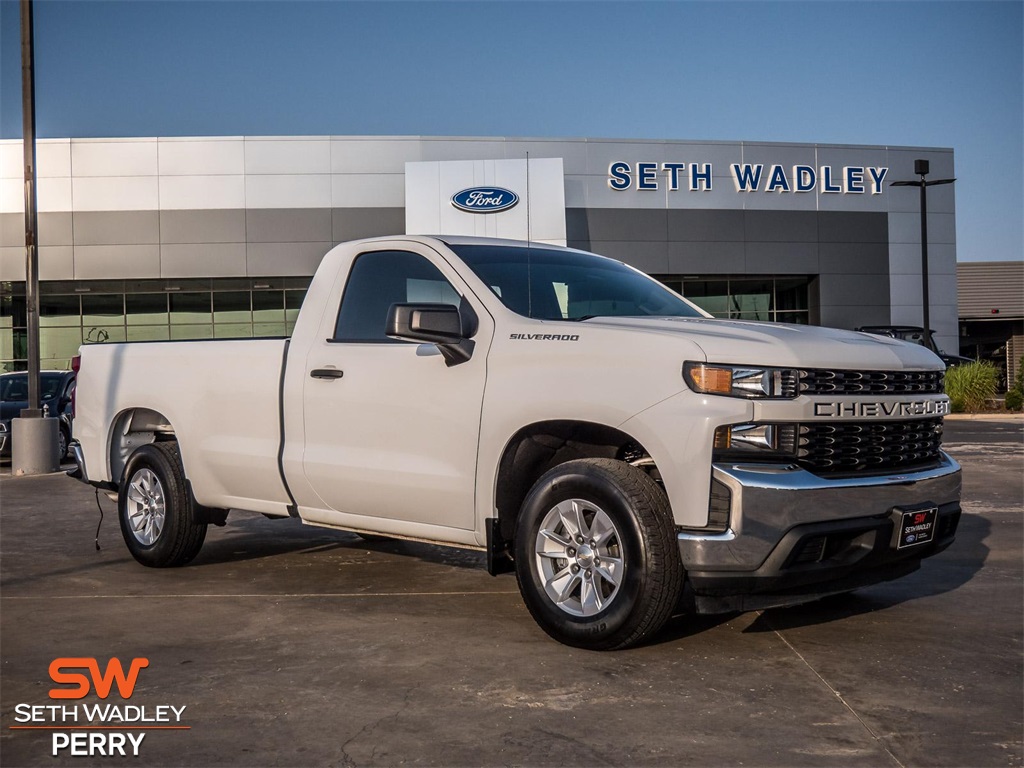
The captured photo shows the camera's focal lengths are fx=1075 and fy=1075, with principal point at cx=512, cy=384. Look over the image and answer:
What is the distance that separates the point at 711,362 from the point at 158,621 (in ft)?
10.4

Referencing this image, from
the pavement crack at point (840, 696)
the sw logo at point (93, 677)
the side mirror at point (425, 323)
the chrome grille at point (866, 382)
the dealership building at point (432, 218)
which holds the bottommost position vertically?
the pavement crack at point (840, 696)

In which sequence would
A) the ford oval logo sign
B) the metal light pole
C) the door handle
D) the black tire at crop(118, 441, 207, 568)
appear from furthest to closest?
the ford oval logo sign
the metal light pole
the black tire at crop(118, 441, 207, 568)
the door handle

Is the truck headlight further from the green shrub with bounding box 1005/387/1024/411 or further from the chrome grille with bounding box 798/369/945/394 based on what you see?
the green shrub with bounding box 1005/387/1024/411

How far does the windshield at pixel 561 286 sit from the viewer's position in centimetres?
570

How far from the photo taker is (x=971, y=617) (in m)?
5.61

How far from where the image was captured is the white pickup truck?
4.53 meters

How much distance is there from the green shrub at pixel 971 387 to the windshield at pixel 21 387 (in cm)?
2178

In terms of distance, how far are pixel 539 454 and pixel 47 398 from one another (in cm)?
1425

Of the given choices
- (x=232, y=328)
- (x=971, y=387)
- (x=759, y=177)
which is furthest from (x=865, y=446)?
(x=232, y=328)

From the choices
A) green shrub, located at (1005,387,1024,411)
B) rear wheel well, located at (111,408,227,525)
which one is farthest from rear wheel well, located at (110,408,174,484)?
green shrub, located at (1005,387,1024,411)

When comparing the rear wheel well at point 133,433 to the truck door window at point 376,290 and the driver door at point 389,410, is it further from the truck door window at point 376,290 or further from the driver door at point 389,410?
the truck door window at point 376,290

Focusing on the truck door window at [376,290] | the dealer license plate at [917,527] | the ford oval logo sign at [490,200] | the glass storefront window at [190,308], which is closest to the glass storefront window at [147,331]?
the glass storefront window at [190,308]

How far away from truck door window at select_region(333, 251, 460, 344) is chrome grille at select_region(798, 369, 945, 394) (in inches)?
88.0

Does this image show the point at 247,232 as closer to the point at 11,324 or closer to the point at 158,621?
the point at 11,324
